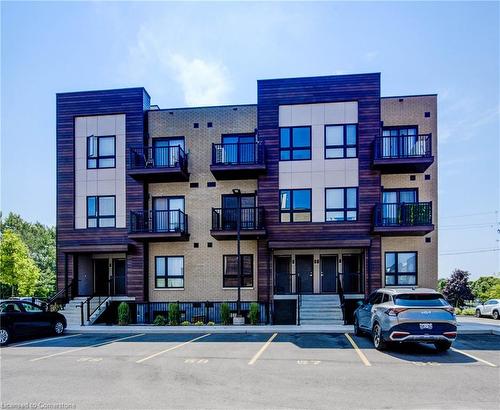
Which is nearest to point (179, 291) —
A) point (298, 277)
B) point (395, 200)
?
point (298, 277)

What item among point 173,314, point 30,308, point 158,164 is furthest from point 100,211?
point 173,314

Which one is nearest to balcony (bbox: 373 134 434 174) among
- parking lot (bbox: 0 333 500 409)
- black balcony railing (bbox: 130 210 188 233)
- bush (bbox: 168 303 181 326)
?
parking lot (bbox: 0 333 500 409)

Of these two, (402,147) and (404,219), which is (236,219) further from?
(402,147)

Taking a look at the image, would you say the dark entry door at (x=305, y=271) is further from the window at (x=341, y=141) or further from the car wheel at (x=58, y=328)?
the car wheel at (x=58, y=328)

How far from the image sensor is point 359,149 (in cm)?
1941

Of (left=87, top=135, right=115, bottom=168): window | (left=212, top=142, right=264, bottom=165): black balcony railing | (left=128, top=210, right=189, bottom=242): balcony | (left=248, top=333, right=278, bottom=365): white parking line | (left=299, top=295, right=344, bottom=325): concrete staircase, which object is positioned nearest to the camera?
(left=248, top=333, right=278, bottom=365): white parking line

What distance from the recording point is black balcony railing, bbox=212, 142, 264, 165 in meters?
19.4

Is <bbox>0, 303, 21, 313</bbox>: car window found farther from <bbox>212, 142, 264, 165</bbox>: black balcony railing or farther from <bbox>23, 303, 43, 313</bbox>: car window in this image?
<bbox>212, 142, 264, 165</bbox>: black balcony railing

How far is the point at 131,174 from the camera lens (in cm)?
2006

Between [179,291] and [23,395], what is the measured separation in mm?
13094

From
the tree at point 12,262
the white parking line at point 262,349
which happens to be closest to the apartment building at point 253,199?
the white parking line at point 262,349

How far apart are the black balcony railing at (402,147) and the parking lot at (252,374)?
8.56m

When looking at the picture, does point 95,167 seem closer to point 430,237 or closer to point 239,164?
point 239,164

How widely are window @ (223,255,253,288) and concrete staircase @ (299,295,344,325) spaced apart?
292cm
